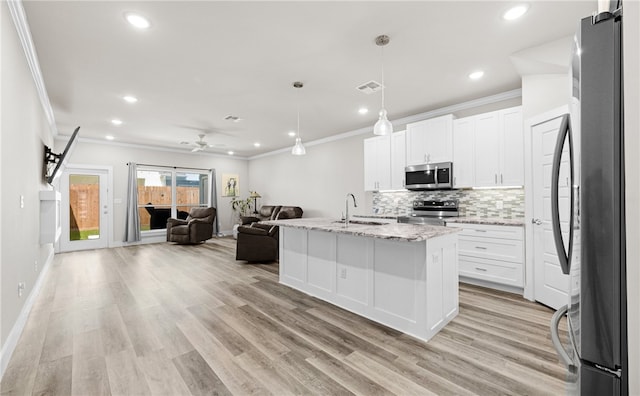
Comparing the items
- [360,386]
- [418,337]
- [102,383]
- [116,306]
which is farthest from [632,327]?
[116,306]

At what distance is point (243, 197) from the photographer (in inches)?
378

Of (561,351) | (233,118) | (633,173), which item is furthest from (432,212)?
(633,173)

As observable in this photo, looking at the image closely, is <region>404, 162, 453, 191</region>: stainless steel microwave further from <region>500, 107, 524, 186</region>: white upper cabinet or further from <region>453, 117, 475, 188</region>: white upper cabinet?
<region>500, 107, 524, 186</region>: white upper cabinet

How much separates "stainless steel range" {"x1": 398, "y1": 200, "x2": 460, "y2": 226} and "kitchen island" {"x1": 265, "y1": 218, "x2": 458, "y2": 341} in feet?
5.25

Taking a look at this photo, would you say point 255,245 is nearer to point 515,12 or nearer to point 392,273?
point 392,273

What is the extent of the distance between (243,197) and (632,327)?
9.51 meters

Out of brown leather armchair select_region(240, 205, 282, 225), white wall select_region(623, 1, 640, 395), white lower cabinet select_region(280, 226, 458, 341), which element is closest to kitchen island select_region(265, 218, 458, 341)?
white lower cabinet select_region(280, 226, 458, 341)

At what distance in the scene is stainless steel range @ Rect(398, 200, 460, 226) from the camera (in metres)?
4.36

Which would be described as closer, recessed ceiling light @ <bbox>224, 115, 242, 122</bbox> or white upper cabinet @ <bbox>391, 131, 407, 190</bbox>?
white upper cabinet @ <bbox>391, 131, 407, 190</bbox>

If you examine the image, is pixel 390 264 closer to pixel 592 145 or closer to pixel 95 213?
pixel 592 145

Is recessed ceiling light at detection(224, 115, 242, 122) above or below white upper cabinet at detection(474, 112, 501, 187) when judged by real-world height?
above

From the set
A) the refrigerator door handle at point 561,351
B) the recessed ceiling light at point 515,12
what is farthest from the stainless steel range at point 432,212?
the refrigerator door handle at point 561,351

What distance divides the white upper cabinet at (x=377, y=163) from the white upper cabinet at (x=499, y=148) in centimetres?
147

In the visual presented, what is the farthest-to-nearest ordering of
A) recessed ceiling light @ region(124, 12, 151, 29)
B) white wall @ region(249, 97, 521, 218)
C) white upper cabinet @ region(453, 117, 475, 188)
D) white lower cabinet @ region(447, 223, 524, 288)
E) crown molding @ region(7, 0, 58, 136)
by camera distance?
white wall @ region(249, 97, 521, 218)
white upper cabinet @ region(453, 117, 475, 188)
white lower cabinet @ region(447, 223, 524, 288)
recessed ceiling light @ region(124, 12, 151, 29)
crown molding @ region(7, 0, 58, 136)
